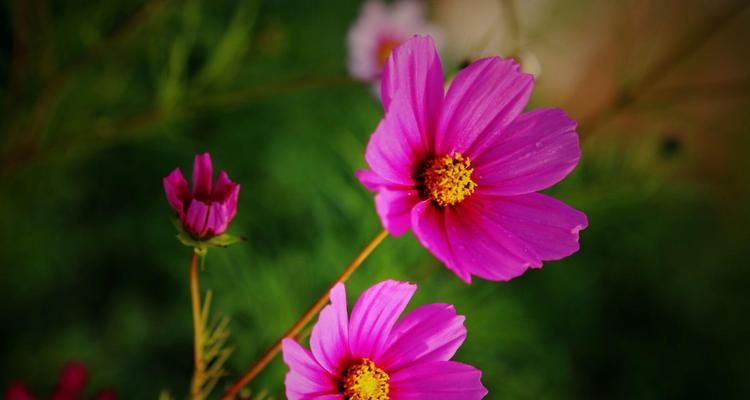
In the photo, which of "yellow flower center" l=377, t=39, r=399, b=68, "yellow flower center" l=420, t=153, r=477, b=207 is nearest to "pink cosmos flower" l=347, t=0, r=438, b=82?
"yellow flower center" l=377, t=39, r=399, b=68

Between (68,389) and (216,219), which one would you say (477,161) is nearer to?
(216,219)

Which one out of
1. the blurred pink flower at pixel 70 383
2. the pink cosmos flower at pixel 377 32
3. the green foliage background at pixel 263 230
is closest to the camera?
the blurred pink flower at pixel 70 383

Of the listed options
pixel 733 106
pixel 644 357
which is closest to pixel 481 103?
Result: pixel 644 357

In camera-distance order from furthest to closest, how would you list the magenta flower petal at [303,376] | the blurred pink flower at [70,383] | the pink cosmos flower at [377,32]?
the pink cosmos flower at [377,32], the blurred pink flower at [70,383], the magenta flower petal at [303,376]

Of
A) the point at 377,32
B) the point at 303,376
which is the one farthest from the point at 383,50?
the point at 303,376

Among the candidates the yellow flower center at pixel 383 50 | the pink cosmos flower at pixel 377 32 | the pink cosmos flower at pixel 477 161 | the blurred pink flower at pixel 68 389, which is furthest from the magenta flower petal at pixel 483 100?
the yellow flower center at pixel 383 50

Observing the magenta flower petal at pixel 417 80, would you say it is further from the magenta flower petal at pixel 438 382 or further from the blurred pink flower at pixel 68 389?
the blurred pink flower at pixel 68 389

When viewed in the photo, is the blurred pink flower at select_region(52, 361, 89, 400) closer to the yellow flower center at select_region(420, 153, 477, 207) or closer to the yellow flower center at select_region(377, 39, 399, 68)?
the yellow flower center at select_region(420, 153, 477, 207)
